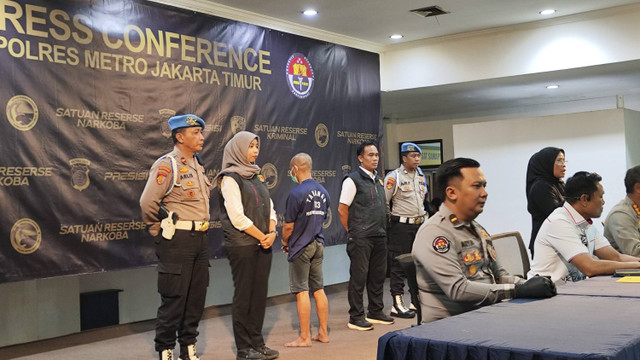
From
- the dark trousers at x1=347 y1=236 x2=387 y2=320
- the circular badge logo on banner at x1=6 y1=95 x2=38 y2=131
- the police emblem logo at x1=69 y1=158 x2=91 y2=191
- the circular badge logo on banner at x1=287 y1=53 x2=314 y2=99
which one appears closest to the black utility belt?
the dark trousers at x1=347 y1=236 x2=387 y2=320

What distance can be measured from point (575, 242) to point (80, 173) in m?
3.48

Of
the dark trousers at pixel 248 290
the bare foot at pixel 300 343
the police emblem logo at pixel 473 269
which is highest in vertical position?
the police emblem logo at pixel 473 269

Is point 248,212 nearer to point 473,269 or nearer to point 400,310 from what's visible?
point 473,269

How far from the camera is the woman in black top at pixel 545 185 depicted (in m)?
5.26

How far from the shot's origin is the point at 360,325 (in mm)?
5863

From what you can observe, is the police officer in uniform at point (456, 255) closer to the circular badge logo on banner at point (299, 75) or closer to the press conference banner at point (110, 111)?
the press conference banner at point (110, 111)

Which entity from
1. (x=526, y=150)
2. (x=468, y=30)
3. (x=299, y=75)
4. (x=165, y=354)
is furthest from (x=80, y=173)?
(x=526, y=150)

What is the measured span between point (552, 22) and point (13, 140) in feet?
18.2

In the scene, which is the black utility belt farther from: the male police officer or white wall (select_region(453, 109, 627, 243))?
white wall (select_region(453, 109, 627, 243))

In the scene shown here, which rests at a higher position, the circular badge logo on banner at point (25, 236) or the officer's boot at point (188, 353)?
the circular badge logo on banner at point (25, 236)

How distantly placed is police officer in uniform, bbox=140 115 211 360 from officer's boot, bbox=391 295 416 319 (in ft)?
7.88

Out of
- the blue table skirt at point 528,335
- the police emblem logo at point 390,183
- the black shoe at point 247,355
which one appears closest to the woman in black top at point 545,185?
the police emblem logo at point 390,183

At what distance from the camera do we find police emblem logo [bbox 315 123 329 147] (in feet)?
23.7

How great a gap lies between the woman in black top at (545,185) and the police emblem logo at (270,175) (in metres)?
2.42
